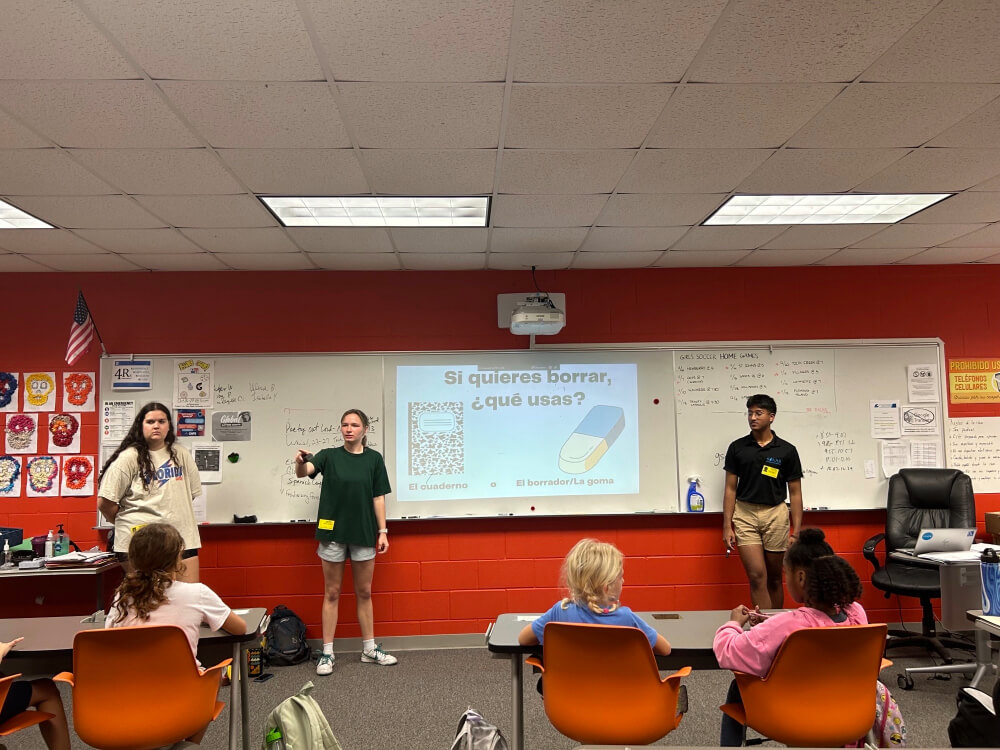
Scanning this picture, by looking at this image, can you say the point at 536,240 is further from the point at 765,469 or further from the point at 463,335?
the point at 765,469

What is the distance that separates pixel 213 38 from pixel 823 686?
272 centimetres

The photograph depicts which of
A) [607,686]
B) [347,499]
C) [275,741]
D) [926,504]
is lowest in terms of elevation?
[275,741]

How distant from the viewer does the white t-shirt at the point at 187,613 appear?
7.59 feet

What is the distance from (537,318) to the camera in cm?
445

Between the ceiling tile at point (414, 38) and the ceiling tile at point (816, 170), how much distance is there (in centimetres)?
153

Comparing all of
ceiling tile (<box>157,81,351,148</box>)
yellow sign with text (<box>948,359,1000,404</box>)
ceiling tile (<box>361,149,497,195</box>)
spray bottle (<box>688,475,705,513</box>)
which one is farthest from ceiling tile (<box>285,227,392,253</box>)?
yellow sign with text (<box>948,359,1000,404</box>)

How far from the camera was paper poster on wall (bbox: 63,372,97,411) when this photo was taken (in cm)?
475

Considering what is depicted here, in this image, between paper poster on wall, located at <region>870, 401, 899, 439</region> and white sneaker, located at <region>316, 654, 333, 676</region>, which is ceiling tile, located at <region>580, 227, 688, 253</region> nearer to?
paper poster on wall, located at <region>870, 401, 899, 439</region>

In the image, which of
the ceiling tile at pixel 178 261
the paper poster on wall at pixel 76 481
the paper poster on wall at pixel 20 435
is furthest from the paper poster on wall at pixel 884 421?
the paper poster on wall at pixel 20 435

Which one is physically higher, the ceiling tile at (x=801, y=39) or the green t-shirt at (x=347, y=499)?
the ceiling tile at (x=801, y=39)

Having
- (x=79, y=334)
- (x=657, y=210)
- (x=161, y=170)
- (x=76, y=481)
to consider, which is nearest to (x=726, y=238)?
(x=657, y=210)

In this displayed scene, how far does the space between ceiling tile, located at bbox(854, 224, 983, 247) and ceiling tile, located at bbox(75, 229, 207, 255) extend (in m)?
4.27

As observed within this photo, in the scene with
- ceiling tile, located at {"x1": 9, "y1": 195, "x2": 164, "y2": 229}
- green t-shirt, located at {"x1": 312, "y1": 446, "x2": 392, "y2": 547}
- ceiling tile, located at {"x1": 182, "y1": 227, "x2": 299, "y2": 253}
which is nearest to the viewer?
ceiling tile, located at {"x1": 9, "y1": 195, "x2": 164, "y2": 229}

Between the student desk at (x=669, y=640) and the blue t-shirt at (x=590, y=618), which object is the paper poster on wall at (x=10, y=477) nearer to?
the student desk at (x=669, y=640)
